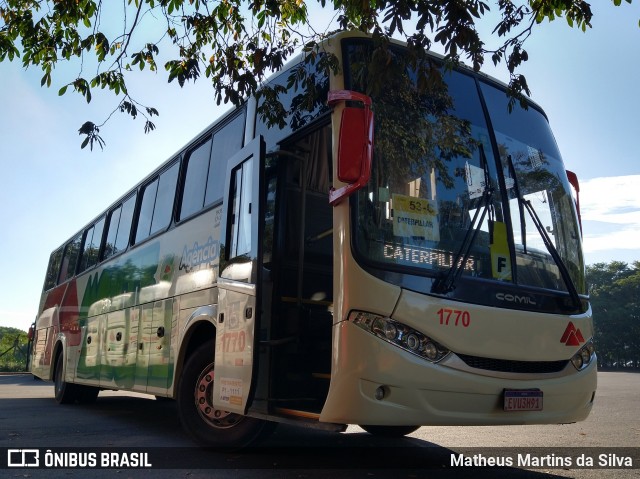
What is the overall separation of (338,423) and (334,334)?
0.63 metres

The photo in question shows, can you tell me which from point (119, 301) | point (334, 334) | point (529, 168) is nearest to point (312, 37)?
point (529, 168)

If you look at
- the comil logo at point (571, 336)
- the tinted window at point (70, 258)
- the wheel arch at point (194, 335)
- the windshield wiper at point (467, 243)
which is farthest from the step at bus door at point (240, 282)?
the tinted window at point (70, 258)

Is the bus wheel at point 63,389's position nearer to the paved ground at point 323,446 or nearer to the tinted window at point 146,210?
the paved ground at point 323,446

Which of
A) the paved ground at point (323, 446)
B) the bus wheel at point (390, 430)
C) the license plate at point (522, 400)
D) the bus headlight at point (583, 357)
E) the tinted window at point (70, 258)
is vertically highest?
the tinted window at point (70, 258)

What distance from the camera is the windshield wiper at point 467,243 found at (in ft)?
16.1

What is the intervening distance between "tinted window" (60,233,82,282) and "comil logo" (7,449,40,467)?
313 inches

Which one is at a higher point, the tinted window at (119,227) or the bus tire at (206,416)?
the tinted window at (119,227)

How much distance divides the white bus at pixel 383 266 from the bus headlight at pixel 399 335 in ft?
0.03

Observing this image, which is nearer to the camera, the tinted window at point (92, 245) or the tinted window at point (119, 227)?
the tinted window at point (119, 227)

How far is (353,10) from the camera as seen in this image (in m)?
5.91

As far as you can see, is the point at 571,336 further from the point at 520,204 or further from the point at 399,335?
the point at 399,335

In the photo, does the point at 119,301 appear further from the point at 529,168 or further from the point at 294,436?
the point at 529,168

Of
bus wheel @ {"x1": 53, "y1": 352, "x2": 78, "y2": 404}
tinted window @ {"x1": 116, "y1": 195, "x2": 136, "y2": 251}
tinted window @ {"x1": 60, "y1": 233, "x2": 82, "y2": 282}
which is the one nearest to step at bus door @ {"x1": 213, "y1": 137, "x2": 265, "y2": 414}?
tinted window @ {"x1": 116, "y1": 195, "x2": 136, "y2": 251}

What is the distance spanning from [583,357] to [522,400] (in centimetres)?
92
